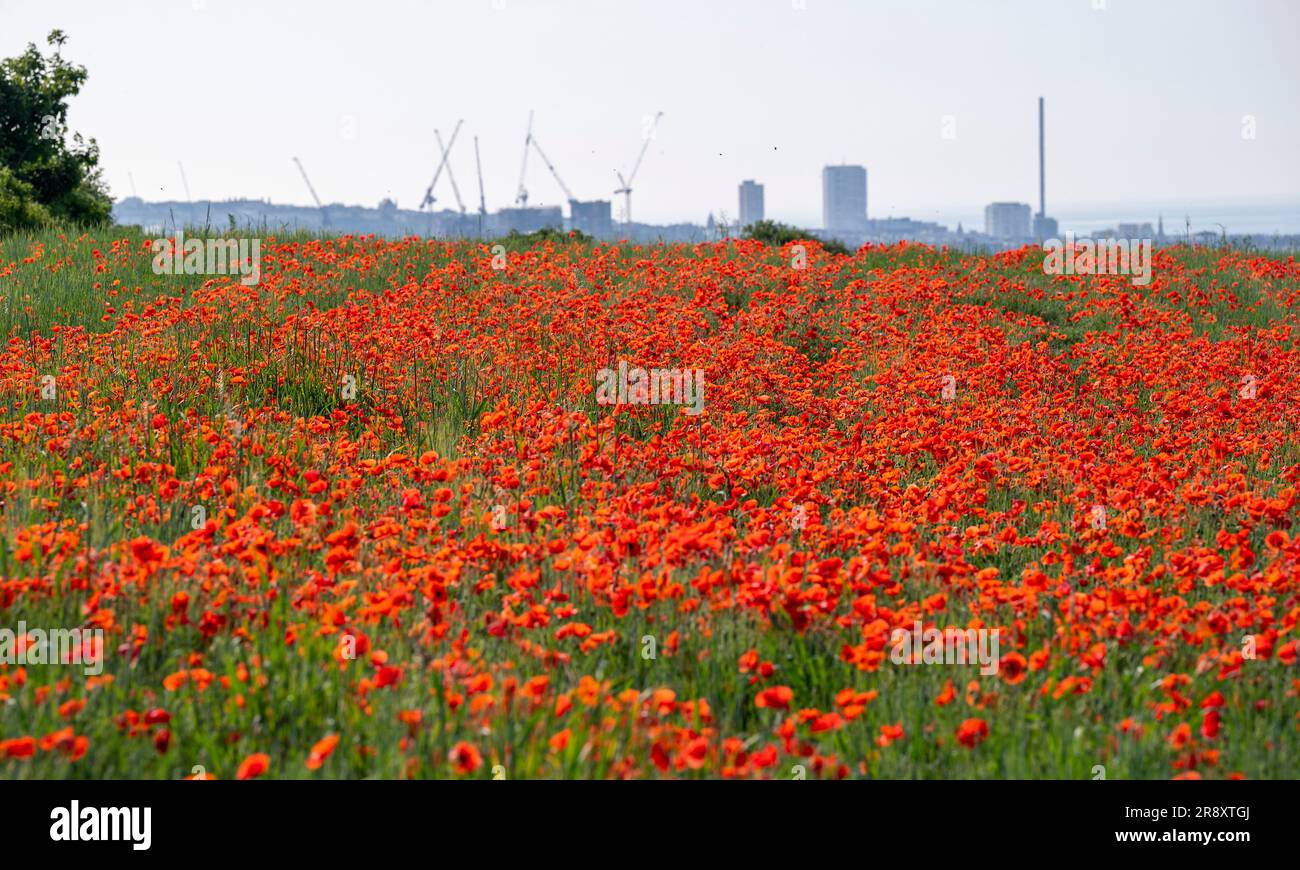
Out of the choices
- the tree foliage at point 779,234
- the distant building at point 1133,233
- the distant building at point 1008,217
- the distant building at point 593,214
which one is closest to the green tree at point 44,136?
the tree foliage at point 779,234

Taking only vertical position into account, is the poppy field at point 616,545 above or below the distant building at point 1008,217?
below

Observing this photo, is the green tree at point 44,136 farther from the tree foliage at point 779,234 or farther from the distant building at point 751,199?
the distant building at point 751,199

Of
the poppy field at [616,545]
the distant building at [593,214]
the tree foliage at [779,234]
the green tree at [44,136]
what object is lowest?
the poppy field at [616,545]

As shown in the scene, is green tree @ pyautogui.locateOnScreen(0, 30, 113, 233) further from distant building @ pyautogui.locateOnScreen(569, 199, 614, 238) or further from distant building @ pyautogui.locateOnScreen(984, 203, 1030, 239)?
distant building @ pyautogui.locateOnScreen(984, 203, 1030, 239)

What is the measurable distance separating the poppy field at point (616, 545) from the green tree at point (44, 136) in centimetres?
2120

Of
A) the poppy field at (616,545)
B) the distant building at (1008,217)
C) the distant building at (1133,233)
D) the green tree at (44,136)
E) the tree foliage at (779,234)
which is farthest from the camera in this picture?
the distant building at (1008,217)

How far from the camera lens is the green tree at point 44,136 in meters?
30.1

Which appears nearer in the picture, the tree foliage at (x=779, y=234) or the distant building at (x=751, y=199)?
the tree foliage at (x=779, y=234)

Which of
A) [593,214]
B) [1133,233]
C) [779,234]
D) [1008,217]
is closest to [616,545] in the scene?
[779,234]

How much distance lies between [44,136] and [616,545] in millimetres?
31049

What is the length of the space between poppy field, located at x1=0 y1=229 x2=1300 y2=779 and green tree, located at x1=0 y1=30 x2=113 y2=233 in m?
21.2

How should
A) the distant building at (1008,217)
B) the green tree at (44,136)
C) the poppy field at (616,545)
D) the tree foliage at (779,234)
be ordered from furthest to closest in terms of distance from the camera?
1. the distant building at (1008,217)
2. the green tree at (44,136)
3. the tree foliage at (779,234)
4. the poppy field at (616,545)
